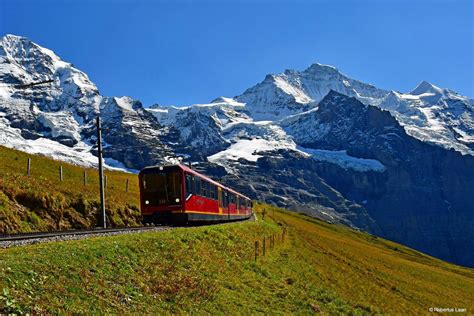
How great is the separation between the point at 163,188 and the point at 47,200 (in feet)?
27.6

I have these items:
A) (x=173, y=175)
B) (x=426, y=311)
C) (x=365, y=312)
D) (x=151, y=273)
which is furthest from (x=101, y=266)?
(x=426, y=311)

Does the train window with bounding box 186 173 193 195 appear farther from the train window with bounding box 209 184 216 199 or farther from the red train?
the train window with bounding box 209 184 216 199

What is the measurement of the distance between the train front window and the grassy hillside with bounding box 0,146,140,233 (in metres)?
6.20

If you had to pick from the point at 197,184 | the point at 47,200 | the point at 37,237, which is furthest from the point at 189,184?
the point at 37,237

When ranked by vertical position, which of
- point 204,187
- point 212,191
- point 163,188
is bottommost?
point 212,191

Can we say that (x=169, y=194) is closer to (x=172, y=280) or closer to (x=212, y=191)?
(x=212, y=191)

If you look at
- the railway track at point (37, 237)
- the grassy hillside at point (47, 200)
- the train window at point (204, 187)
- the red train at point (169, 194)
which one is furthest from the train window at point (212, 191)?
the railway track at point (37, 237)

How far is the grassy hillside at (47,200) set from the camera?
32.4m

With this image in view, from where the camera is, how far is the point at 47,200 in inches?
1405

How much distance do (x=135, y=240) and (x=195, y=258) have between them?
3.13m

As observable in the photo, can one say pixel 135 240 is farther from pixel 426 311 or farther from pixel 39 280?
pixel 426 311

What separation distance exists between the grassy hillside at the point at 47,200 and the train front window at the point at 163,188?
20.3ft

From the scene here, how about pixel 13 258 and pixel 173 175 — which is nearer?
pixel 13 258

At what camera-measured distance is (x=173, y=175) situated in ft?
120
